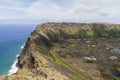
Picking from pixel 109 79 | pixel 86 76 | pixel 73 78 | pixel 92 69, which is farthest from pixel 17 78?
pixel 92 69

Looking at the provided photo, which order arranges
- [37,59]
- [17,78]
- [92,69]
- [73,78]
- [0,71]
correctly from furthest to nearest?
[92,69], [0,71], [37,59], [73,78], [17,78]

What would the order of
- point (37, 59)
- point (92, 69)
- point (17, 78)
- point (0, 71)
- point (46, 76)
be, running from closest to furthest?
1. point (17, 78)
2. point (46, 76)
3. point (37, 59)
4. point (0, 71)
5. point (92, 69)

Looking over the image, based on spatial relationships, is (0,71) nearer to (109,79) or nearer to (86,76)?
(86,76)

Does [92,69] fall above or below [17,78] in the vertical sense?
below

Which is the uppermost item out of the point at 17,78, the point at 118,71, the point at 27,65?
the point at 17,78

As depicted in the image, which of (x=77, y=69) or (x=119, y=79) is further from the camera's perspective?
(x=77, y=69)

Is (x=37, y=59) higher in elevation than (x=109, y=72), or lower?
higher

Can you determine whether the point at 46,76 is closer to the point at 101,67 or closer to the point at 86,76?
the point at 86,76

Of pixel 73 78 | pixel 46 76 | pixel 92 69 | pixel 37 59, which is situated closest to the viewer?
pixel 46 76

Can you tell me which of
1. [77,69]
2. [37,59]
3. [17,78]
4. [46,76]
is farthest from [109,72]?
[17,78]
